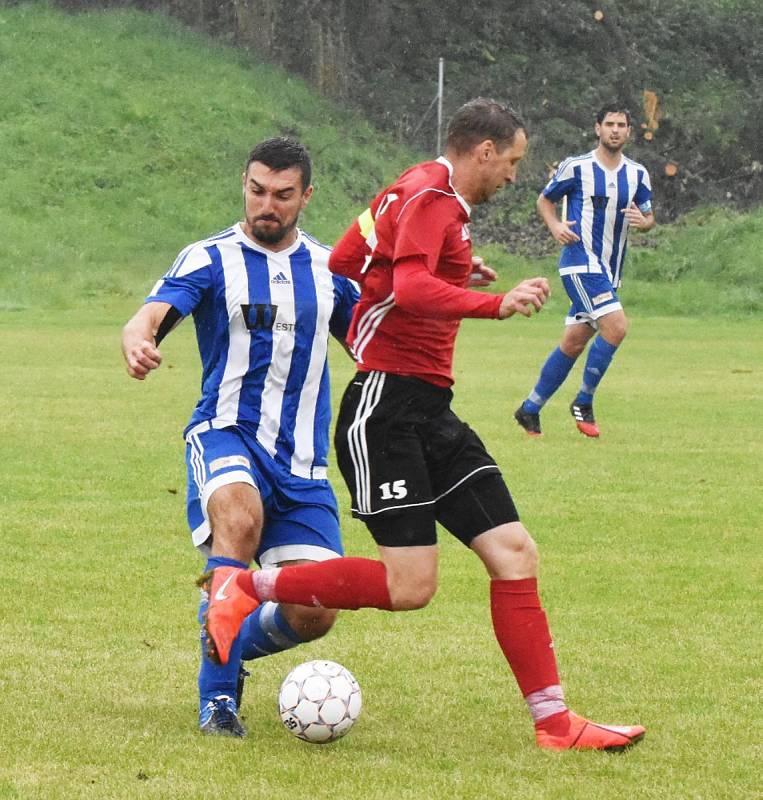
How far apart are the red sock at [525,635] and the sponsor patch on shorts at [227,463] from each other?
876 millimetres

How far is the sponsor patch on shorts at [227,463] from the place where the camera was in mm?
4824

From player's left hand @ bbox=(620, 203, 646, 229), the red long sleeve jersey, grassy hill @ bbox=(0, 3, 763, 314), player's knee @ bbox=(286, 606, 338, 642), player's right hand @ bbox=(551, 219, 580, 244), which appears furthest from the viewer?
grassy hill @ bbox=(0, 3, 763, 314)

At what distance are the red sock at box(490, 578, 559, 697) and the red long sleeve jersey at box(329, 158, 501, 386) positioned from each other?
661mm

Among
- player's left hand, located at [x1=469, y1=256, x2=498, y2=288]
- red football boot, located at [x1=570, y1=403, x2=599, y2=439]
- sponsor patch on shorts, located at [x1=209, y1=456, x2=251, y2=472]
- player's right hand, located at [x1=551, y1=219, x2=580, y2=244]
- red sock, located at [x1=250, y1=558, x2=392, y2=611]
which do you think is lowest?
red football boot, located at [x1=570, y1=403, x2=599, y2=439]

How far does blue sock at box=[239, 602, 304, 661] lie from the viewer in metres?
4.97

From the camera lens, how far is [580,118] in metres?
37.3

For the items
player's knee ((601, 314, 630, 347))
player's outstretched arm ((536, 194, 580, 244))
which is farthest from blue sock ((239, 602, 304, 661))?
player's knee ((601, 314, 630, 347))

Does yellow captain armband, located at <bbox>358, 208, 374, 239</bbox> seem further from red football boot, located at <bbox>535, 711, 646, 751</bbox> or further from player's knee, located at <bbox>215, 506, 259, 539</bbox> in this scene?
red football boot, located at <bbox>535, 711, 646, 751</bbox>

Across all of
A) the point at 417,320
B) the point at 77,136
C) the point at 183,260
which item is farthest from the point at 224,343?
the point at 77,136

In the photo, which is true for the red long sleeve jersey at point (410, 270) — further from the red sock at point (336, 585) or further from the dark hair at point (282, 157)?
the red sock at point (336, 585)

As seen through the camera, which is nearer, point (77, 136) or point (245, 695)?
point (245, 695)

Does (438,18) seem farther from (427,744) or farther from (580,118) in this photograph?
(427,744)

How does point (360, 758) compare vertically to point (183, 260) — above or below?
below

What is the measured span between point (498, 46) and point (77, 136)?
11515 millimetres
